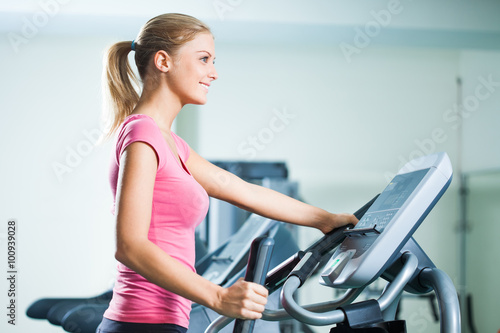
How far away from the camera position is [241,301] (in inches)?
31.3

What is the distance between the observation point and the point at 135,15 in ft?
11.0

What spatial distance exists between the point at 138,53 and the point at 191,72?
0.15m

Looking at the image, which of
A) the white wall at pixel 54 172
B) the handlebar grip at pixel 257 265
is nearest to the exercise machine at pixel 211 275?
the handlebar grip at pixel 257 265

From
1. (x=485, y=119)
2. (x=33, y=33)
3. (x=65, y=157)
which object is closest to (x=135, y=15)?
(x=33, y=33)

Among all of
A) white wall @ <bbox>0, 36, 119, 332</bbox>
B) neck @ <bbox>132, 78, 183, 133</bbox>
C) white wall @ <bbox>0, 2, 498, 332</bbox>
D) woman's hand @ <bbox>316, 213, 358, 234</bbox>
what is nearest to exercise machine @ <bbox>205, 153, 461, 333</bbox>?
woman's hand @ <bbox>316, 213, 358, 234</bbox>

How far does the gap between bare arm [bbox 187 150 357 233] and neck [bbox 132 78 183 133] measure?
0.17 meters

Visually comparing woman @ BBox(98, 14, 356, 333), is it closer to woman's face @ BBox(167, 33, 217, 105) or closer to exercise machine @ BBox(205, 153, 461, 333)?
woman's face @ BBox(167, 33, 217, 105)

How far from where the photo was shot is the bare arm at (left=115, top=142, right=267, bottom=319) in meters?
0.80

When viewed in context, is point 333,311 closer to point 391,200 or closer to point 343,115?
point 391,200

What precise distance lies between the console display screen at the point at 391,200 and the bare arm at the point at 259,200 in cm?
15

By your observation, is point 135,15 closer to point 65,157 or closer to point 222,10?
point 222,10

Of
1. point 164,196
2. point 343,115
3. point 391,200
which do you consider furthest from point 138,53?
point 343,115

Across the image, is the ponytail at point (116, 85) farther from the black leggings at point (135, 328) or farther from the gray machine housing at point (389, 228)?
the gray machine housing at point (389, 228)

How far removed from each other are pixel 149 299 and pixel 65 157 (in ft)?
10.2
